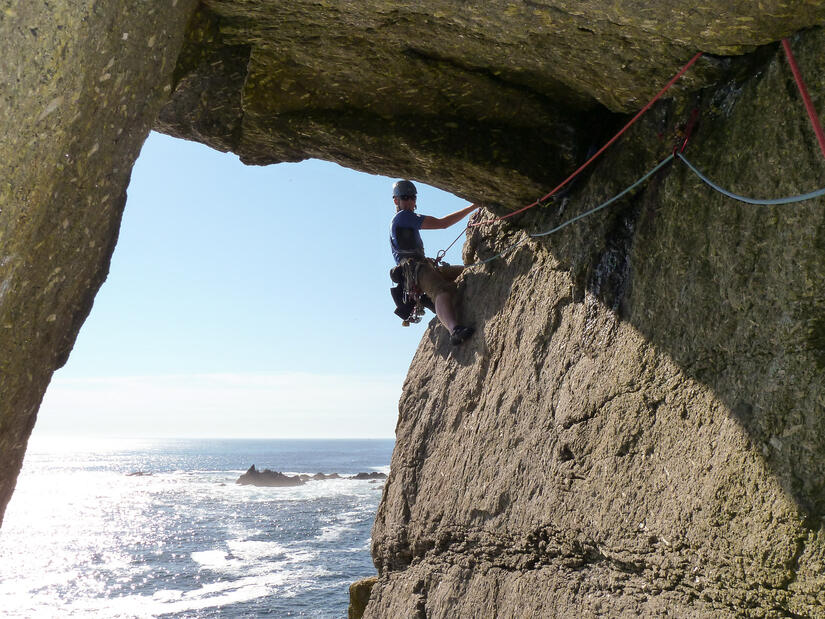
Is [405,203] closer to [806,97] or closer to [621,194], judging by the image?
[621,194]

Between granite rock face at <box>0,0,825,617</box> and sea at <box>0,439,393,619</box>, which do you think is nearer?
granite rock face at <box>0,0,825,617</box>

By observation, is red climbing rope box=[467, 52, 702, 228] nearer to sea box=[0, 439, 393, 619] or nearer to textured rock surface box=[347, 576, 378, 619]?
textured rock surface box=[347, 576, 378, 619]

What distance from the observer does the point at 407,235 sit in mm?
7910

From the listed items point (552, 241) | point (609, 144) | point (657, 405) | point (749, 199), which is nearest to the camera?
point (749, 199)

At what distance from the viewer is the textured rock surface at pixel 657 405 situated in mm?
3543

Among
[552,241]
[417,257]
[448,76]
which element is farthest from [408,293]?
[448,76]

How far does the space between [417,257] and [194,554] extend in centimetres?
3683

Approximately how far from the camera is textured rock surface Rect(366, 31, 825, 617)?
3.54 meters

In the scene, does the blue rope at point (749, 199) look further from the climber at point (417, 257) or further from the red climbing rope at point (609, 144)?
the climber at point (417, 257)

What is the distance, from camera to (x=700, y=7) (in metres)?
3.78

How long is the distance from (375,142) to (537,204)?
1.68 m

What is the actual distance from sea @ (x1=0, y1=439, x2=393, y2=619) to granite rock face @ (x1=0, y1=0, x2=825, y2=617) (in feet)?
67.2

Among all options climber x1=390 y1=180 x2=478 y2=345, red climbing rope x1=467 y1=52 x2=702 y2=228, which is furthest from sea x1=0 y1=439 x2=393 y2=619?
red climbing rope x1=467 y1=52 x2=702 y2=228

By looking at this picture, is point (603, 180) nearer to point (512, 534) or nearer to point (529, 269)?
point (529, 269)
